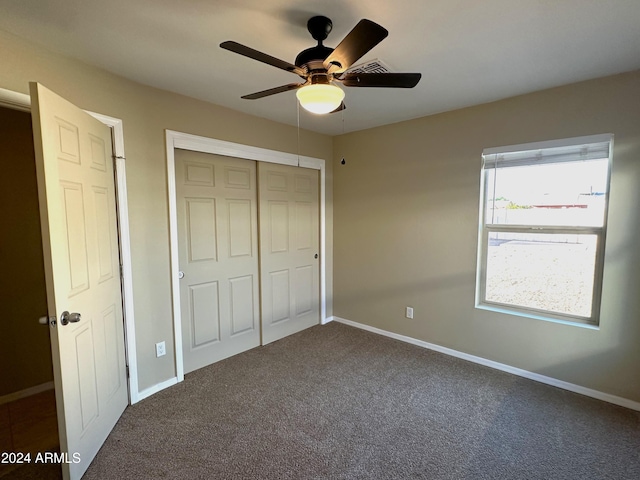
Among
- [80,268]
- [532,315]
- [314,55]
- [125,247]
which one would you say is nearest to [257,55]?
[314,55]

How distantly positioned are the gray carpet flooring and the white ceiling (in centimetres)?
243

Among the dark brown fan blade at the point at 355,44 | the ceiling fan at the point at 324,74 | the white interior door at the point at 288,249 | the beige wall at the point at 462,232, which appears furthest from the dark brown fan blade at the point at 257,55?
the beige wall at the point at 462,232

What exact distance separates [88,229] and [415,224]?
2828 mm

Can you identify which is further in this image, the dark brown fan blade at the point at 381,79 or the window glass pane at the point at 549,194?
the window glass pane at the point at 549,194

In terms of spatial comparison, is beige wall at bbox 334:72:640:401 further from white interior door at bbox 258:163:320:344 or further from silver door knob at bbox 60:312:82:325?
silver door knob at bbox 60:312:82:325

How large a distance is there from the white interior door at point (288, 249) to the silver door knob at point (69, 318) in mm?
1830

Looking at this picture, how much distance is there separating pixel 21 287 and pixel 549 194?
4472mm

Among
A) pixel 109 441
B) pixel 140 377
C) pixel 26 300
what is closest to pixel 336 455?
pixel 109 441

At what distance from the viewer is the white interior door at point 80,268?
148 centimetres

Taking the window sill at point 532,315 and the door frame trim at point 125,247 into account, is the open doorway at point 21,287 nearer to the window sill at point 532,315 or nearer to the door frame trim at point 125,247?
the door frame trim at point 125,247

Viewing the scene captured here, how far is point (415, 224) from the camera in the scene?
3291 millimetres

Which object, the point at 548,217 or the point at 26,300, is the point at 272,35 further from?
the point at 26,300

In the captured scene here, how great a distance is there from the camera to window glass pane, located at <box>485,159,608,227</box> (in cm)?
241

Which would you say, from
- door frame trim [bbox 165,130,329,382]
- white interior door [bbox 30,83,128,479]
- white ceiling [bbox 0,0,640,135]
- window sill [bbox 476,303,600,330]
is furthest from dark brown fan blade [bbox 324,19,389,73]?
window sill [bbox 476,303,600,330]
